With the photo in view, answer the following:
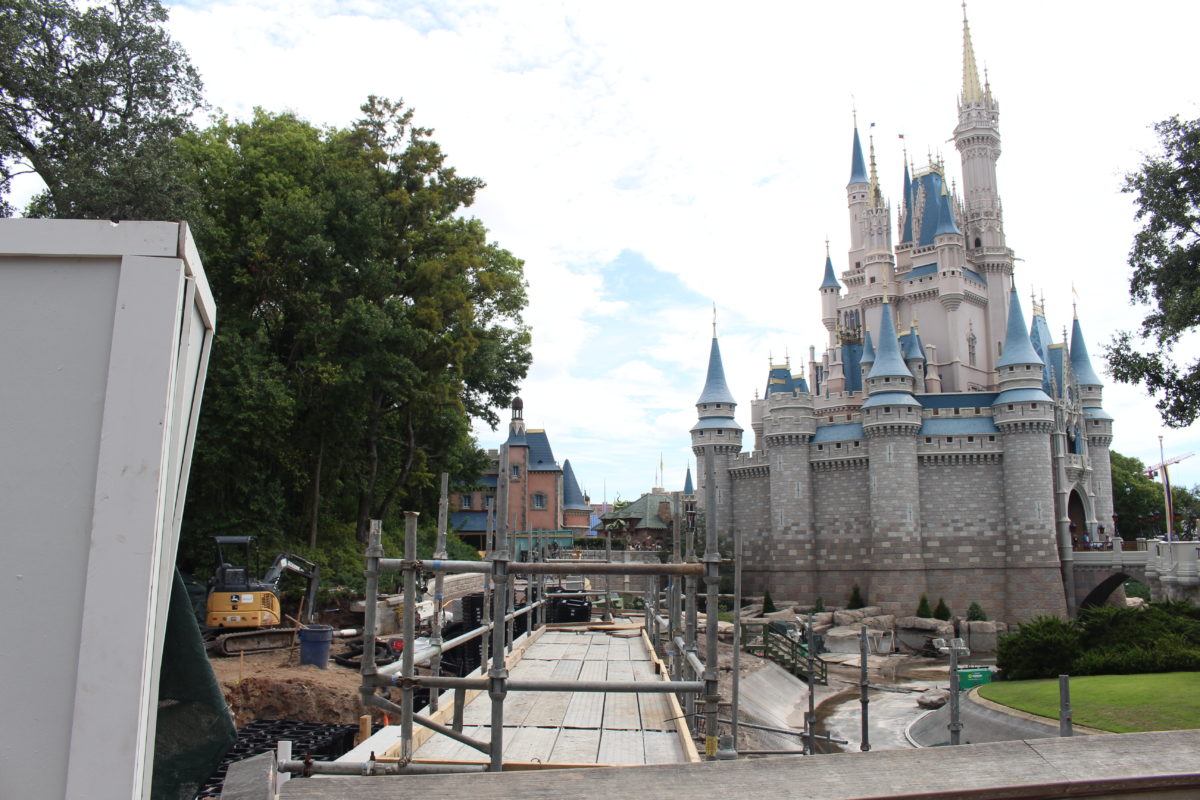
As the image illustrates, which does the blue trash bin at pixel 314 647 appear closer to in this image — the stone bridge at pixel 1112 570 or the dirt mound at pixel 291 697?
the dirt mound at pixel 291 697

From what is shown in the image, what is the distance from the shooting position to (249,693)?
13938mm

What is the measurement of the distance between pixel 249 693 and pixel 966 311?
166 feet

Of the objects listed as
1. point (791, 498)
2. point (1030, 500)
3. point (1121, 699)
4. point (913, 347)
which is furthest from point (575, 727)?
point (913, 347)

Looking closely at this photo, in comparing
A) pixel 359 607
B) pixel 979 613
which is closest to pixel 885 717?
pixel 359 607

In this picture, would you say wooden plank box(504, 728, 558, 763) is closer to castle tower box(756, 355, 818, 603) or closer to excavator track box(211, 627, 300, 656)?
excavator track box(211, 627, 300, 656)

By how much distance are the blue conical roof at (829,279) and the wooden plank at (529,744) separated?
57.7 metres

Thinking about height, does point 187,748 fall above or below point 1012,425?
below

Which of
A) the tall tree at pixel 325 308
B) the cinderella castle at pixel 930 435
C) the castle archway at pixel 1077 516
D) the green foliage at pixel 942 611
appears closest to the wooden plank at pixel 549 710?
the tall tree at pixel 325 308

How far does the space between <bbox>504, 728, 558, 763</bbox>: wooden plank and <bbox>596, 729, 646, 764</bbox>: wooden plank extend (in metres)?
0.38

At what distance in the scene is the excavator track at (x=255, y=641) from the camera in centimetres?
Result: 1722

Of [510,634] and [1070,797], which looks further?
[510,634]

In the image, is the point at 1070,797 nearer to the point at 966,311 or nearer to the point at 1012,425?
the point at 1012,425

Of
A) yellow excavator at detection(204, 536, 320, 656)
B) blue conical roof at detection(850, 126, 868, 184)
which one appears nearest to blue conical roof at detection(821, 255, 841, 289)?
blue conical roof at detection(850, 126, 868, 184)

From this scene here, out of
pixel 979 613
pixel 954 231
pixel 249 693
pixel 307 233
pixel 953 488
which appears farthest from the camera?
pixel 954 231
